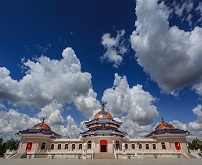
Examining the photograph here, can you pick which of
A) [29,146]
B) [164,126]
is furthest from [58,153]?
[164,126]

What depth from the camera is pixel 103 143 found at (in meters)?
34.9

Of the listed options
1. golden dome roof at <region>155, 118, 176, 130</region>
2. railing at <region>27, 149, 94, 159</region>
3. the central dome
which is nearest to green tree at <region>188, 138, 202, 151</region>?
golden dome roof at <region>155, 118, 176, 130</region>

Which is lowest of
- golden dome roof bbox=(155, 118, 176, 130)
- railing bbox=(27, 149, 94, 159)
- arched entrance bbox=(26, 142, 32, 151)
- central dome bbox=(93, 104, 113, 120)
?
railing bbox=(27, 149, 94, 159)

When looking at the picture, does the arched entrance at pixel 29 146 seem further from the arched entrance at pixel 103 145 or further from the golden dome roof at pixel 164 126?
the golden dome roof at pixel 164 126

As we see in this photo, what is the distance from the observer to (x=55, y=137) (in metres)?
41.8

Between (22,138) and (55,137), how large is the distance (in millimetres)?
8029

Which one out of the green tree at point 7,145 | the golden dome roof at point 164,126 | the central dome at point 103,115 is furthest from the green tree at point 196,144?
the green tree at point 7,145

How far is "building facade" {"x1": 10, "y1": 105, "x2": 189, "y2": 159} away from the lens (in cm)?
3238

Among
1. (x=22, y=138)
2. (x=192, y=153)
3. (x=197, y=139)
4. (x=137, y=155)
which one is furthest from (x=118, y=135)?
(x=197, y=139)

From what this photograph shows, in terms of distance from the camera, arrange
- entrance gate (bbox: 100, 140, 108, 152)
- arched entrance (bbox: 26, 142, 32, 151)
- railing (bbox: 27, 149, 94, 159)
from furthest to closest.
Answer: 1. arched entrance (bbox: 26, 142, 32, 151)
2. entrance gate (bbox: 100, 140, 108, 152)
3. railing (bbox: 27, 149, 94, 159)

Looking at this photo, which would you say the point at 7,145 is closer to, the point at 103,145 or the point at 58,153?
the point at 58,153

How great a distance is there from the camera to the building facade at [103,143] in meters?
32.4

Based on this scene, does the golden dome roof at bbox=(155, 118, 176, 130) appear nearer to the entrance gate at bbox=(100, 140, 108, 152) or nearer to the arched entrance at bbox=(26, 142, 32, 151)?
the entrance gate at bbox=(100, 140, 108, 152)

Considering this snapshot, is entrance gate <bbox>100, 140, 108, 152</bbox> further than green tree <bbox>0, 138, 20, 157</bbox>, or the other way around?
green tree <bbox>0, 138, 20, 157</bbox>
